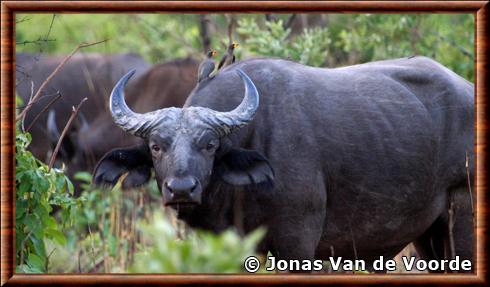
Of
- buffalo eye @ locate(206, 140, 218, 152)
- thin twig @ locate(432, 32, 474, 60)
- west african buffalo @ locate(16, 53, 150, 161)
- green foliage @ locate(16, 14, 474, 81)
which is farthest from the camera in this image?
west african buffalo @ locate(16, 53, 150, 161)

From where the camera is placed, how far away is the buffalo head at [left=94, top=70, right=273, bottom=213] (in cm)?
584

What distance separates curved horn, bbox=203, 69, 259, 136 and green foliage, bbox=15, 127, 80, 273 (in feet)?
3.17

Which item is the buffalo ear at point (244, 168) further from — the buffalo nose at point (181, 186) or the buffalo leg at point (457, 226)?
the buffalo leg at point (457, 226)

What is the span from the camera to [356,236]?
6.73 meters

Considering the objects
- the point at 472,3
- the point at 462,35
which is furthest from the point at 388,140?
the point at 462,35

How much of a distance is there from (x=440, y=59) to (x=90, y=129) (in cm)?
443

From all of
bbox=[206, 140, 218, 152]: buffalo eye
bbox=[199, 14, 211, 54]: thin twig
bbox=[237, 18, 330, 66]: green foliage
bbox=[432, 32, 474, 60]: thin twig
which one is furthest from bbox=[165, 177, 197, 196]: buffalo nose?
bbox=[199, 14, 211, 54]: thin twig

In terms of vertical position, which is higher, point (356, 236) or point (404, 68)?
point (404, 68)

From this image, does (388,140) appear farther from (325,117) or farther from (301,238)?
(301,238)

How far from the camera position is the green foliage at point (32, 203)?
5.70 meters

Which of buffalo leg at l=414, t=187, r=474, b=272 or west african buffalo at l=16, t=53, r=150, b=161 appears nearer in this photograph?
buffalo leg at l=414, t=187, r=474, b=272

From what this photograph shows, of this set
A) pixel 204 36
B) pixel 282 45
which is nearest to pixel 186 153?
pixel 282 45

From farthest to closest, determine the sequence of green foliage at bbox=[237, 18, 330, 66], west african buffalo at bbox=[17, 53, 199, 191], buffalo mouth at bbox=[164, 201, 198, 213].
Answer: west african buffalo at bbox=[17, 53, 199, 191]
green foliage at bbox=[237, 18, 330, 66]
buffalo mouth at bbox=[164, 201, 198, 213]

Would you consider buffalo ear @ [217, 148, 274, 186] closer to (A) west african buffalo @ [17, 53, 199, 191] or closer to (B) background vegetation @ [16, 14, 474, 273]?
(B) background vegetation @ [16, 14, 474, 273]
